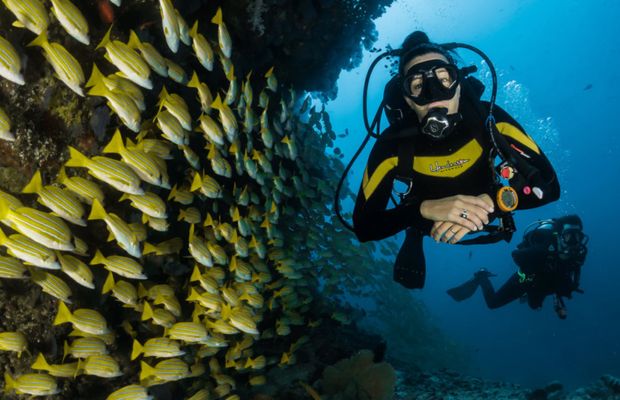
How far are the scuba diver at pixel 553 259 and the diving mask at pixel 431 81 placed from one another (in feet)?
23.7

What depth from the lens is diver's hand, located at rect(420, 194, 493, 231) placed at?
119 inches

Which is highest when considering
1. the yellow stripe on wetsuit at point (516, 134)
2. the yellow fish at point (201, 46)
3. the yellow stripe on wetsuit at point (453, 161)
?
the yellow fish at point (201, 46)

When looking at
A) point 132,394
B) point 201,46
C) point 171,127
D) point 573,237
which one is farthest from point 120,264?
point 573,237

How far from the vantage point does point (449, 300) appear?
283ft

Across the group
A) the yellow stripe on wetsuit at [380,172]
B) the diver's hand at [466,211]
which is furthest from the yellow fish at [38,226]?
the diver's hand at [466,211]

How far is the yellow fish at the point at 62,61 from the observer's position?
2793 millimetres

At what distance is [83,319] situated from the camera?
11.2 ft

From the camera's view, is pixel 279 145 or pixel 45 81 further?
pixel 279 145

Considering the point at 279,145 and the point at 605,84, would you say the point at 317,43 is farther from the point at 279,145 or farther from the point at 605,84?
the point at 605,84

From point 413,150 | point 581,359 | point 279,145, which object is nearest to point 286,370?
point 279,145

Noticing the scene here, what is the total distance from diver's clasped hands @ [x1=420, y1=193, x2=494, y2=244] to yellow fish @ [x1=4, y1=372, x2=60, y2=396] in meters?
3.40

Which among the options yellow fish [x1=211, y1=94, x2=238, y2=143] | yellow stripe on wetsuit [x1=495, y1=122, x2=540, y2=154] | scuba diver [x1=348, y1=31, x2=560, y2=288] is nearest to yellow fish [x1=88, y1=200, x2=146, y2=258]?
yellow fish [x1=211, y1=94, x2=238, y2=143]

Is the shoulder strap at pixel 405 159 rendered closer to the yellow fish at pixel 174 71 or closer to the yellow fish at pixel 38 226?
the yellow fish at pixel 174 71

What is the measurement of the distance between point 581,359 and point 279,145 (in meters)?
61.6
